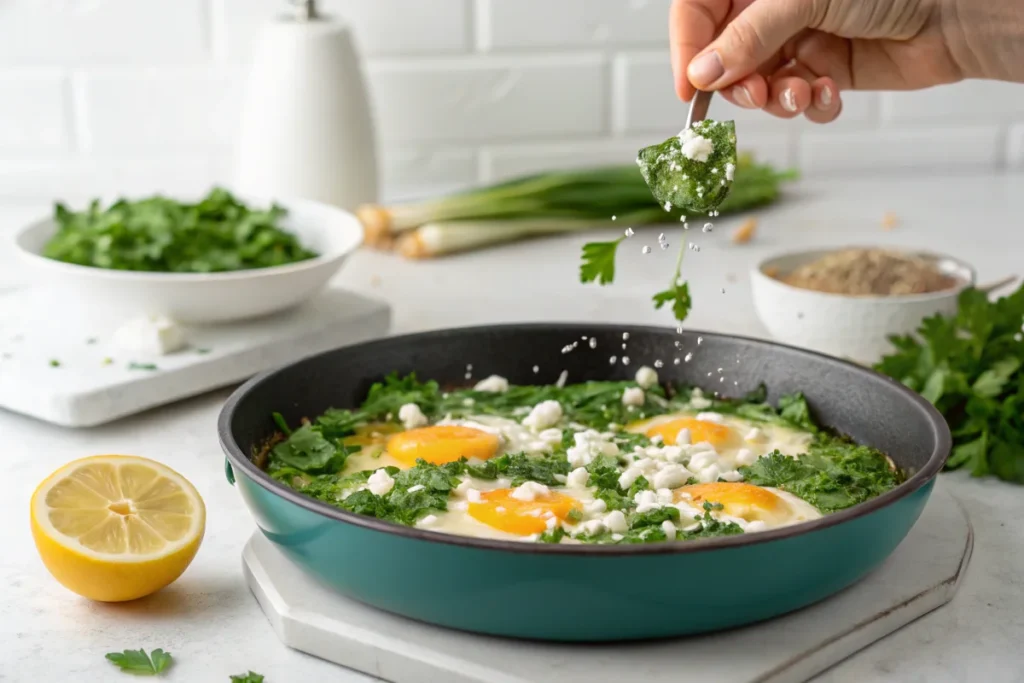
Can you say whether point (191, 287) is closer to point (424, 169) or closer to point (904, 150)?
point (424, 169)

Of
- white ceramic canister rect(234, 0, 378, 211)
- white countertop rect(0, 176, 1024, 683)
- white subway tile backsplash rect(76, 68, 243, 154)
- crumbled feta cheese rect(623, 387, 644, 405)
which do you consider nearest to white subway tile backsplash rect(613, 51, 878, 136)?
white countertop rect(0, 176, 1024, 683)

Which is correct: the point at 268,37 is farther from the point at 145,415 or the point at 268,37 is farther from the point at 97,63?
the point at 145,415

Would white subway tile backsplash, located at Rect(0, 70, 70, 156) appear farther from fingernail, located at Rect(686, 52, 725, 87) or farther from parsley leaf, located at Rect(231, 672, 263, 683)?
parsley leaf, located at Rect(231, 672, 263, 683)

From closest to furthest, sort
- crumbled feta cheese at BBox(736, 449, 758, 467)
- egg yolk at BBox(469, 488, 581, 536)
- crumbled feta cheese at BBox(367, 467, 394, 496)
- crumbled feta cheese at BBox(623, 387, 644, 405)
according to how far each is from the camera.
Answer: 1. egg yolk at BBox(469, 488, 581, 536)
2. crumbled feta cheese at BBox(367, 467, 394, 496)
3. crumbled feta cheese at BBox(736, 449, 758, 467)
4. crumbled feta cheese at BBox(623, 387, 644, 405)

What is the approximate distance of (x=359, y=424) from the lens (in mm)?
1785

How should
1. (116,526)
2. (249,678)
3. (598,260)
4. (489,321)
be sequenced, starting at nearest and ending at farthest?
(249,678), (116,526), (598,260), (489,321)

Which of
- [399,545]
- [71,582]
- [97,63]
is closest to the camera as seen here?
[399,545]

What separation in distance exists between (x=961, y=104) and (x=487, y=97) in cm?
145

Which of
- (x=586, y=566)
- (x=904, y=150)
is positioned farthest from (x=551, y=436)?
(x=904, y=150)

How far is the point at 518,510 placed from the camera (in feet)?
4.59

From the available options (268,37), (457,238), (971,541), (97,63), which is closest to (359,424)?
(971,541)

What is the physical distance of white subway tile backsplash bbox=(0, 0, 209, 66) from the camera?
321 cm

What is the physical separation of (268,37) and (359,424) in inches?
58.3

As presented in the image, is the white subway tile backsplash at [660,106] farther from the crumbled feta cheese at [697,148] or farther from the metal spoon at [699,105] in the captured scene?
the crumbled feta cheese at [697,148]
